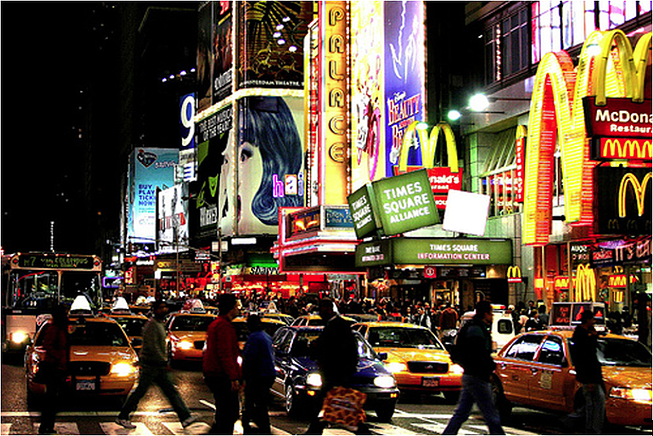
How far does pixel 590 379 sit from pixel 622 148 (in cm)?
953

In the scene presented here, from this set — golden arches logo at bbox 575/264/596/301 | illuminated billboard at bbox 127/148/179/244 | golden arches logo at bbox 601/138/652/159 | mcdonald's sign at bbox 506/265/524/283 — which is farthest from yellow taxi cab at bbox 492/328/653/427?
illuminated billboard at bbox 127/148/179/244

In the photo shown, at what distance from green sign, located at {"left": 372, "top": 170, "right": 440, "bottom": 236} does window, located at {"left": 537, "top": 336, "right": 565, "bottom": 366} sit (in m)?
17.0

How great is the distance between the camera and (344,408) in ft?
34.4

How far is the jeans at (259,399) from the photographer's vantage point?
11.6 m

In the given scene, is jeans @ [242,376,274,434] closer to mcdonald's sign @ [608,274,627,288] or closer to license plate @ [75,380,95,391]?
license plate @ [75,380,95,391]

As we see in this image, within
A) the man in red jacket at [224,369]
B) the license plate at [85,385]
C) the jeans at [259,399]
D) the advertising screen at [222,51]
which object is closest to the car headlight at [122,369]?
the license plate at [85,385]

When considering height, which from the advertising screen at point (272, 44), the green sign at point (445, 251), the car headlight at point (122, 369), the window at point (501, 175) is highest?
the advertising screen at point (272, 44)

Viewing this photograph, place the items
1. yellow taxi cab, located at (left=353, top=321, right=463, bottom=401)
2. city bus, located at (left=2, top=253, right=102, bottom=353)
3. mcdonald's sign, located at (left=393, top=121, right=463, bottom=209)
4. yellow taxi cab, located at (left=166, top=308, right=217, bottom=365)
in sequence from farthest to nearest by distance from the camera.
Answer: mcdonald's sign, located at (left=393, top=121, right=463, bottom=209), city bus, located at (left=2, top=253, right=102, bottom=353), yellow taxi cab, located at (left=166, top=308, right=217, bottom=365), yellow taxi cab, located at (left=353, top=321, right=463, bottom=401)

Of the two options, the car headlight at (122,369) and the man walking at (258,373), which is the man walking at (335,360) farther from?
the car headlight at (122,369)

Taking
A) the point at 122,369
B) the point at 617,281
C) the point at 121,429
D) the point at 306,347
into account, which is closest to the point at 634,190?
the point at 617,281

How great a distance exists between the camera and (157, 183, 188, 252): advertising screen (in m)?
123

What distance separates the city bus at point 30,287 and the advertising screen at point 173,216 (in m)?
89.5

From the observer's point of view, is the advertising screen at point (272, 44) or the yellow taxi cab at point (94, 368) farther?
the advertising screen at point (272, 44)

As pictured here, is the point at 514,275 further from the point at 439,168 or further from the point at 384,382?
the point at 384,382
